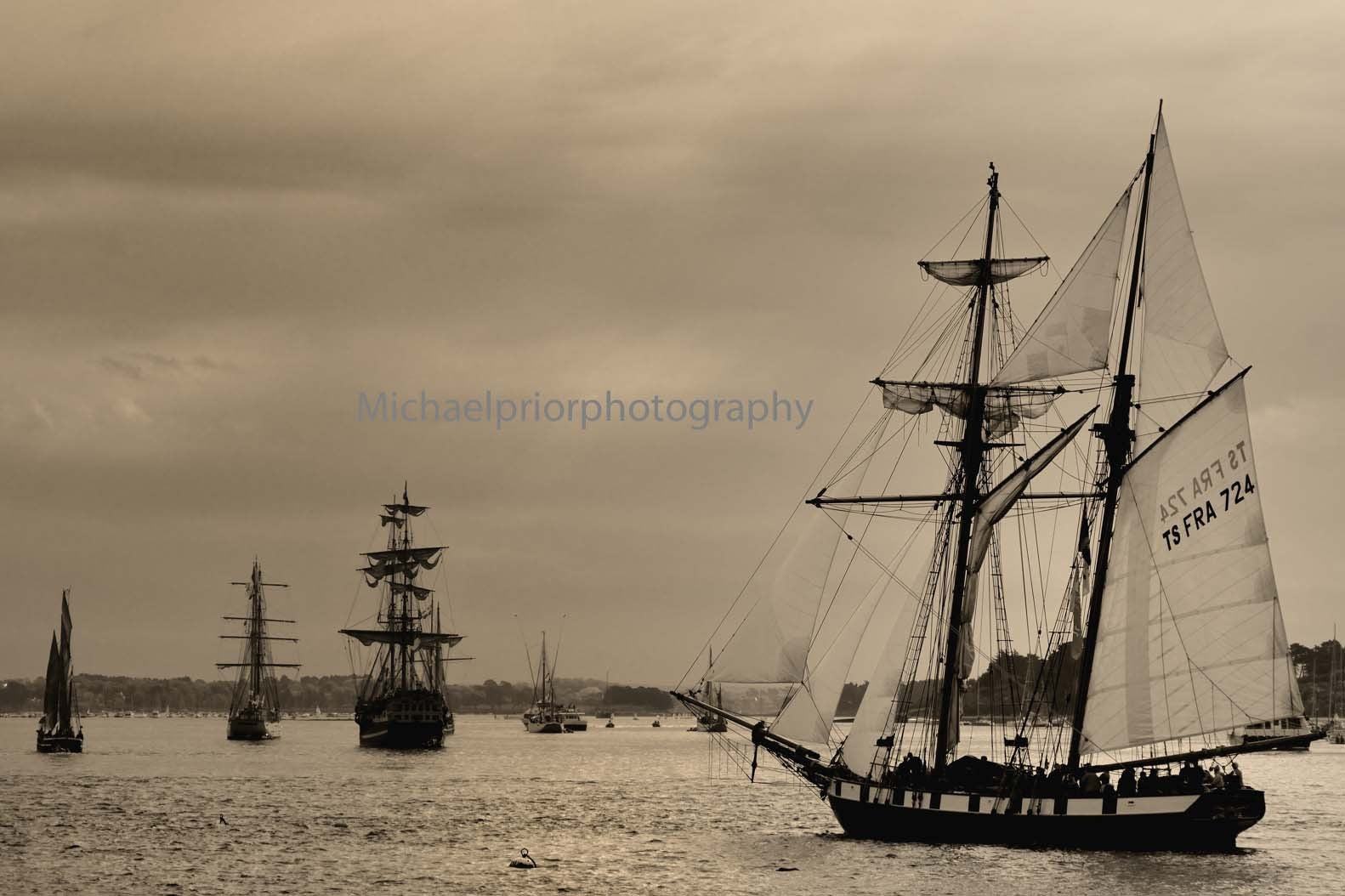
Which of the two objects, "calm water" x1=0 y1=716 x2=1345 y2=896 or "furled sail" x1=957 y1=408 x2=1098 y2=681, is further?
"furled sail" x1=957 y1=408 x2=1098 y2=681

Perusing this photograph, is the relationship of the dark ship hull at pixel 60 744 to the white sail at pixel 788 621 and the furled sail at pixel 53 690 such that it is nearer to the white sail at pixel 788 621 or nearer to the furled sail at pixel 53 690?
the furled sail at pixel 53 690

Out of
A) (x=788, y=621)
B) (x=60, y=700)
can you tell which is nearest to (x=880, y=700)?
(x=788, y=621)

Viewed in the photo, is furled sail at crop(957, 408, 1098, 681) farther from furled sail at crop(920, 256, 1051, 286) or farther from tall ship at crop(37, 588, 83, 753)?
tall ship at crop(37, 588, 83, 753)

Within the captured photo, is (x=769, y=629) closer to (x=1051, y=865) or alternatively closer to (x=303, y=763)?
(x=1051, y=865)

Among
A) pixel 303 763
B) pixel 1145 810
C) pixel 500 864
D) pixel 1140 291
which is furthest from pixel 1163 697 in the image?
pixel 303 763

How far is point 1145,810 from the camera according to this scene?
6256cm

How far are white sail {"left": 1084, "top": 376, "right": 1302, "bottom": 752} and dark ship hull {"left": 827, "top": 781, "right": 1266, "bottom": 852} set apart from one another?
250 centimetres

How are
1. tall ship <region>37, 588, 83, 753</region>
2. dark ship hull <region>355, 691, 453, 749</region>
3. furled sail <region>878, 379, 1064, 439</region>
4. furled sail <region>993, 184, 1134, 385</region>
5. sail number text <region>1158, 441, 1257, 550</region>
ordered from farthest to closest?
dark ship hull <region>355, 691, 453, 749</region> < tall ship <region>37, 588, 83, 753</region> < furled sail <region>878, 379, 1064, 439</region> < furled sail <region>993, 184, 1134, 385</region> < sail number text <region>1158, 441, 1257, 550</region>

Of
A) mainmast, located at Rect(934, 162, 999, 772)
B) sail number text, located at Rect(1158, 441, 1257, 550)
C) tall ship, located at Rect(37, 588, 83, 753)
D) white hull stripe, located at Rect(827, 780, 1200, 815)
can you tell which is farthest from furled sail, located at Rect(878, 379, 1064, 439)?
tall ship, located at Rect(37, 588, 83, 753)

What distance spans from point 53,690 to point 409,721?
36.0 metres

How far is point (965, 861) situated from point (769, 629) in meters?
11.9

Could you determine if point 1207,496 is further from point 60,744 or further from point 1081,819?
point 60,744

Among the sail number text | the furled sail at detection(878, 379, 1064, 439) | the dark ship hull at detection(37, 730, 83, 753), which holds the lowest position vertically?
the dark ship hull at detection(37, 730, 83, 753)

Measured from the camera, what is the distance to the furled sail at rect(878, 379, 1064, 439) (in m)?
72.9
